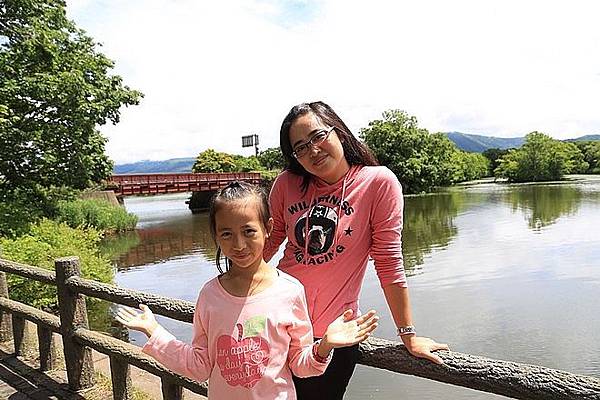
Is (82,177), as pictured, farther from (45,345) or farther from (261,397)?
(261,397)

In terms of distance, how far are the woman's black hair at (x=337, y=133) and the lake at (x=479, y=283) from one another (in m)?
5.09

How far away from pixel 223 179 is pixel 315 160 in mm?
30541

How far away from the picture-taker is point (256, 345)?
1573 mm

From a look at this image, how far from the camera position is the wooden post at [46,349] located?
393 centimetres

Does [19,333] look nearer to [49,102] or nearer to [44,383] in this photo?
[44,383]

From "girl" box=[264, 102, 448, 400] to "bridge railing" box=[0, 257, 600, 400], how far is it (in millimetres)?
72

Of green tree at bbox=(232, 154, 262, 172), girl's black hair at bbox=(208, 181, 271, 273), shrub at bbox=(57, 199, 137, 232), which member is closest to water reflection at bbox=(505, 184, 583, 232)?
shrub at bbox=(57, 199, 137, 232)

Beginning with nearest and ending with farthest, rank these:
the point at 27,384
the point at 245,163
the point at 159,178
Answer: the point at 27,384, the point at 159,178, the point at 245,163

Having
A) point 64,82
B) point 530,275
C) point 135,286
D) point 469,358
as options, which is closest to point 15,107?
point 64,82

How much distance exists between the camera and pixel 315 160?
1676 mm

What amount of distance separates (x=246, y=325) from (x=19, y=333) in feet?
11.4

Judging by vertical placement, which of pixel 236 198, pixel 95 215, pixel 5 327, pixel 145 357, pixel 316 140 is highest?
pixel 316 140

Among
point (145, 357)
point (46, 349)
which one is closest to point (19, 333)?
point (46, 349)

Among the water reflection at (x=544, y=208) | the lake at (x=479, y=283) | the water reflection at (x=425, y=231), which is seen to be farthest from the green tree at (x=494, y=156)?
the lake at (x=479, y=283)
